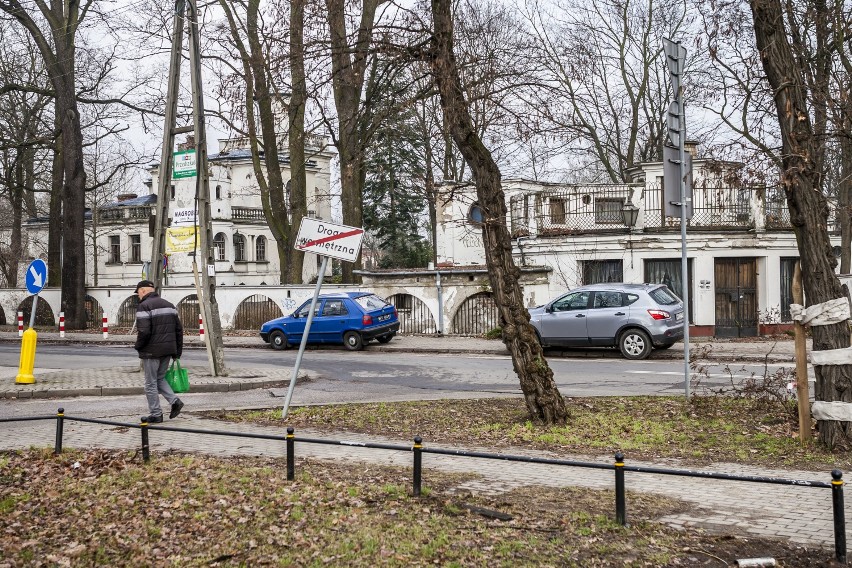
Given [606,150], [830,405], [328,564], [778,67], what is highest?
[606,150]

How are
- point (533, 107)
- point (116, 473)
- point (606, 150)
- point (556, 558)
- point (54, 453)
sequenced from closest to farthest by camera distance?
point (556, 558), point (116, 473), point (54, 453), point (533, 107), point (606, 150)

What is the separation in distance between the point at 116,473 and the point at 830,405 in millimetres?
A: 7336

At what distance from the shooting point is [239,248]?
63.3 m

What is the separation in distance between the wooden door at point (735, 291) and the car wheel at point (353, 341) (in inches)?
446

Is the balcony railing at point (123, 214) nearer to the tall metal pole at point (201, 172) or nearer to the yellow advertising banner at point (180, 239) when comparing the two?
the yellow advertising banner at point (180, 239)

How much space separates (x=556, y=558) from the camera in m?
5.82

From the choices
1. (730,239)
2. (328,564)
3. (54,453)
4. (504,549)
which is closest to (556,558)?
(504,549)

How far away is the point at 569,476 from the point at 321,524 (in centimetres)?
283

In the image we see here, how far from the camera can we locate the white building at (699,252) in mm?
27219

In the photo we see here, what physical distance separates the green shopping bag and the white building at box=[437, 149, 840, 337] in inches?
556

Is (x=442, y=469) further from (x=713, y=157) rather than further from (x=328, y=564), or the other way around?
(x=713, y=157)

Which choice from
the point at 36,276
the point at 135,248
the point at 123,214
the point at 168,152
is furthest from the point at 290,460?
the point at 123,214

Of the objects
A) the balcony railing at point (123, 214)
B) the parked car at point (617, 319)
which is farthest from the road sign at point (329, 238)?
the balcony railing at point (123, 214)

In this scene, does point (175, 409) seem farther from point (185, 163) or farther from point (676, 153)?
point (676, 153)
